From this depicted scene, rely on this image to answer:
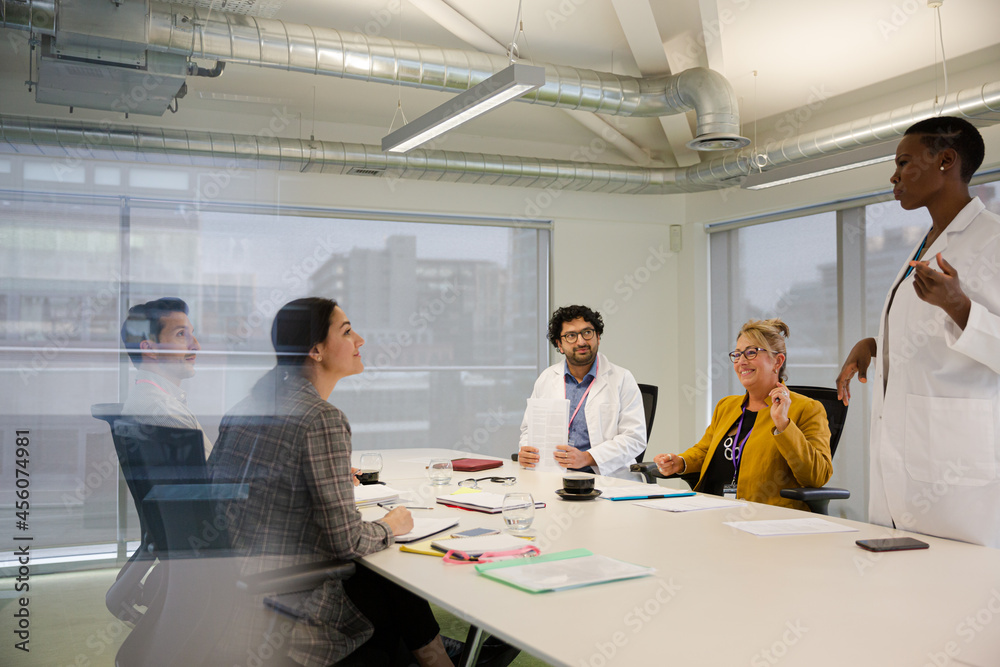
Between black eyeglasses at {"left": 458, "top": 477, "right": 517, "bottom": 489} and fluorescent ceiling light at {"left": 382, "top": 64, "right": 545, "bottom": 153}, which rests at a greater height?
fluorescent ceiling light at {"left": 382, "top": 64, "right": 545, "bottom": 153}

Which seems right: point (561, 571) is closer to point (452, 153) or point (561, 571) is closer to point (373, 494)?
point (373, 494)

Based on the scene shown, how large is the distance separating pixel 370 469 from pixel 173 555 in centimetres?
106

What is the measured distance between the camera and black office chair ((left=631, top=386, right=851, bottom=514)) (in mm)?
2916

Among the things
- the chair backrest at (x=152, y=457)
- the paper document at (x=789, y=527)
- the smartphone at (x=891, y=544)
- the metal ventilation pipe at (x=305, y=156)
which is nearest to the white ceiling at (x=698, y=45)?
the metal ventilation pipe at (x=305, y=156)

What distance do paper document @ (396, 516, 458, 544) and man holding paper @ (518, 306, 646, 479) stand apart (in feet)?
4.60

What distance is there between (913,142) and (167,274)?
223cm

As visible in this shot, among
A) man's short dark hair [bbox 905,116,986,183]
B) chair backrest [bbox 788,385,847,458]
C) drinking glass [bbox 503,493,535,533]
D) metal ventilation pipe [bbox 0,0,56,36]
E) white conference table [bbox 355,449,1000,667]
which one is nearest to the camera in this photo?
white conference table [bbox 355,449,1000,667]

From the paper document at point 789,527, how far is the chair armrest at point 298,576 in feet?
3.69

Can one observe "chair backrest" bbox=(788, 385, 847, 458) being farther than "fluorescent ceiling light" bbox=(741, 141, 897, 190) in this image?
No

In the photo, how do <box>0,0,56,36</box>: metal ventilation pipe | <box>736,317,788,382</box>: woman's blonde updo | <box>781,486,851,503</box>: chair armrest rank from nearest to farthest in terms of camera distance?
1. <box>0,0,56,36</box>: metal ventilation pipe
2. <box>781,486,851,503</box>: chair armrest
3. <box>736,317,788,382</box>: woman's blonde updo

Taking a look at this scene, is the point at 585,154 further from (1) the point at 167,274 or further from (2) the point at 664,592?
(2) the point at 664,592

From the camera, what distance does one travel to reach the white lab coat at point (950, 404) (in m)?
2.13

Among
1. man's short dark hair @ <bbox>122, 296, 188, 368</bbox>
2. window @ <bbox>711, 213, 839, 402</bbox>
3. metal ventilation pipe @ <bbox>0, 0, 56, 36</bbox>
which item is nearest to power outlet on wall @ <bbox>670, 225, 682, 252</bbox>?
window @ <bbox>711, 213, 839, 402</bbox>

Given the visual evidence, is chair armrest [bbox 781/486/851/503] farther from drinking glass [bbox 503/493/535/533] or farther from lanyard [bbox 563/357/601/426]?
lanyard [bbox 563/357/601/426]
